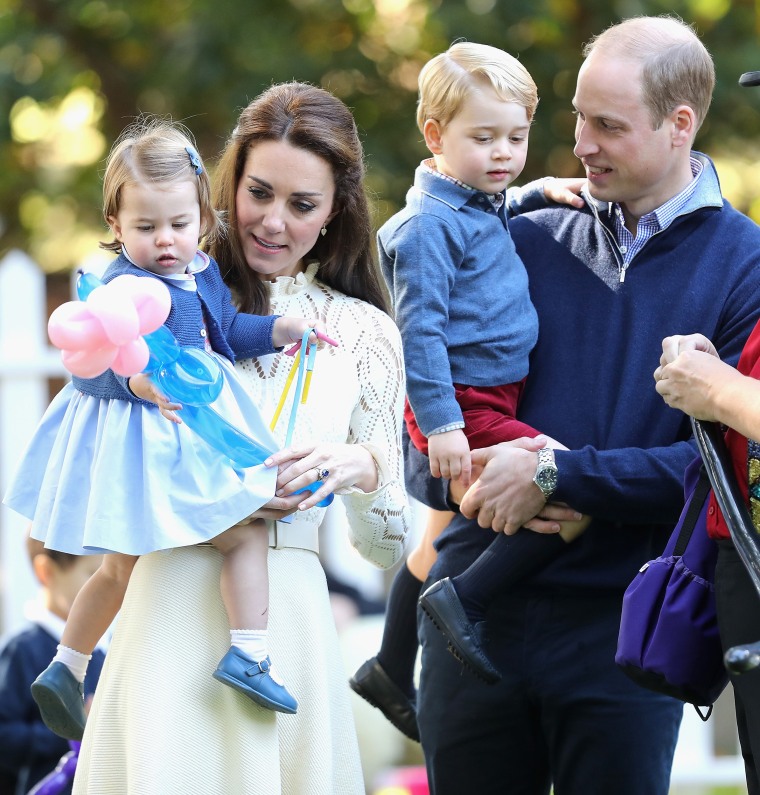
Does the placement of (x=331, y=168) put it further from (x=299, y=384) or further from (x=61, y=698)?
(x=61, y=698)

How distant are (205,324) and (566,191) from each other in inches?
37.8

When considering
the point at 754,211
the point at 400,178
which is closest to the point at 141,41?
the point at 400,178

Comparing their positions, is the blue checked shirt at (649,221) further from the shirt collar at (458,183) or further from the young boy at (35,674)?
the young boy at (35,674)

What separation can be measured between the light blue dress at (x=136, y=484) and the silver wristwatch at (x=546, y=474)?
23.1 inches

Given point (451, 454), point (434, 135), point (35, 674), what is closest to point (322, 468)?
point (451, 454)

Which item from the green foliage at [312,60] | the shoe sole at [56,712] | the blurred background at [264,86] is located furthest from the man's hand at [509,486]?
the green foliage at [312,60]

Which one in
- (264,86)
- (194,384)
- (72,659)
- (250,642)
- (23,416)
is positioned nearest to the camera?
(194,384)

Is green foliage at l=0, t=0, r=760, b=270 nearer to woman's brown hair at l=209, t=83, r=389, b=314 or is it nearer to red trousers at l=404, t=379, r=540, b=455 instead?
woman's brown hair at l=209, t=83, r=389, b=314

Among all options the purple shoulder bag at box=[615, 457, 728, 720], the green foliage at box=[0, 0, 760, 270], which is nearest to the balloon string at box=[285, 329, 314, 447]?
the purple shoulder bag at box=[615, 457, 728, 720]

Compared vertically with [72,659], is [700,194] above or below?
above

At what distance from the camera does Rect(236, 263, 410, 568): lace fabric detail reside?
2.73 meters

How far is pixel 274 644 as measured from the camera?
2607 millimetres

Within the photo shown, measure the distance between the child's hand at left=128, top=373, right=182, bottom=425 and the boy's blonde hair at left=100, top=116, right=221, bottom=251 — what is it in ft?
1.08

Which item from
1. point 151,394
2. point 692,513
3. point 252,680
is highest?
point 151,394
